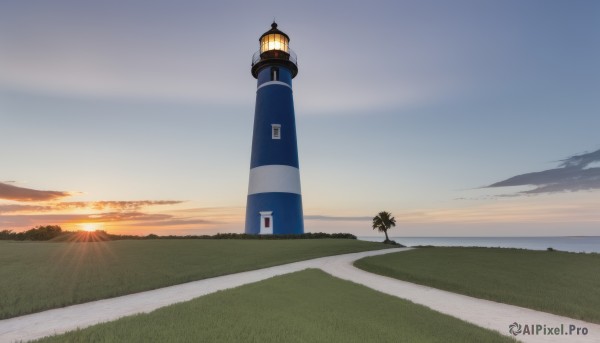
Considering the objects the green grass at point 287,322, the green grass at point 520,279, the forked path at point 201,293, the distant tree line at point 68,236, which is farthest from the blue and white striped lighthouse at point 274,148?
the green grass at point 287,322

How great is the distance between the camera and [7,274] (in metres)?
11.4

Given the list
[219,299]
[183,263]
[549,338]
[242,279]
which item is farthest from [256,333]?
[183,263]

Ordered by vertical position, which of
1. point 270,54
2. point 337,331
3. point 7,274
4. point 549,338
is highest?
point 270,54

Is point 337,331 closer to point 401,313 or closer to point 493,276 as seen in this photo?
point 401,313

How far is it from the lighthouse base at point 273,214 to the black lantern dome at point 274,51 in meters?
13.5

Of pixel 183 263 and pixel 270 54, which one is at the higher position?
pixel 270 54

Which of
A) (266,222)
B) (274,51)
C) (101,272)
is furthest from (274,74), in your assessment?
(101,272)

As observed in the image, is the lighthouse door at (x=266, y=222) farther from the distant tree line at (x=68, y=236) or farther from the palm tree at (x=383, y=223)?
the palm tree at (x=383, y=223)

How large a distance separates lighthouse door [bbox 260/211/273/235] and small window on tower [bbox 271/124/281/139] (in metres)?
7.26

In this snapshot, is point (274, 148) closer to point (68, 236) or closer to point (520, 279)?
point (68, 236)

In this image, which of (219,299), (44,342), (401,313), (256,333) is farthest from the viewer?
(219,299)

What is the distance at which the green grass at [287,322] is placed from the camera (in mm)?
5781

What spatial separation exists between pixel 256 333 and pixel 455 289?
7833 mm

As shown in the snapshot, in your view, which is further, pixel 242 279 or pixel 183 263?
pixel 183 263
